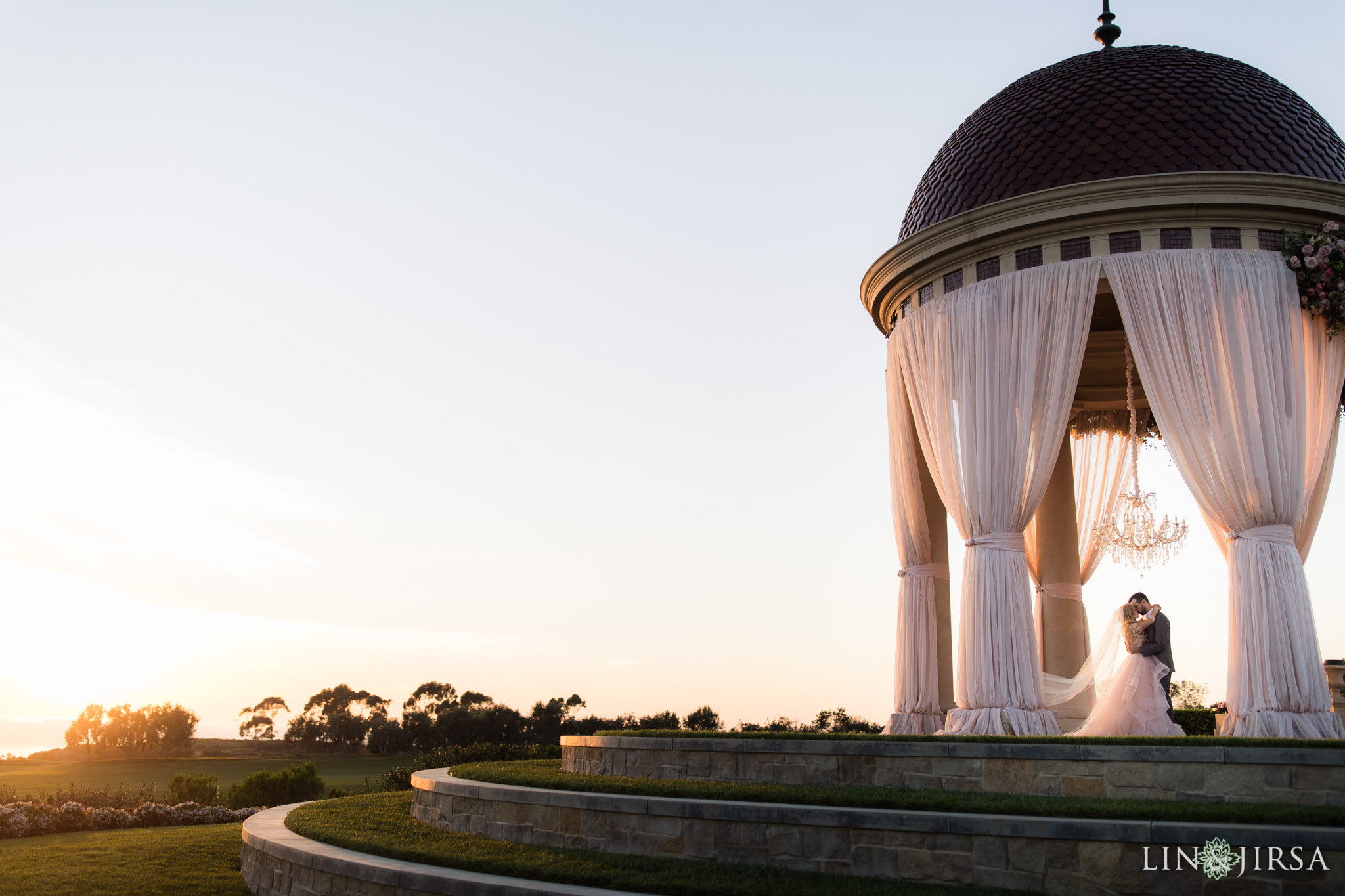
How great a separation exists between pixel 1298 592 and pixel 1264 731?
6.62ft

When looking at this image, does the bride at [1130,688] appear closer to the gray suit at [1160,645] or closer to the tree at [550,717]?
the gray suit at [1160,645]

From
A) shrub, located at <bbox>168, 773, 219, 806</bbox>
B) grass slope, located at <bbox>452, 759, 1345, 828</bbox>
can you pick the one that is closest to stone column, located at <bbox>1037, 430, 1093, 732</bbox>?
grass slope, located at <bbox>452, 759, 1345, 828</bbox>

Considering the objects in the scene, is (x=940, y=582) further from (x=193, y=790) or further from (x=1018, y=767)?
(x=193, y=790)

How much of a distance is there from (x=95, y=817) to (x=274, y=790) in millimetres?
5571

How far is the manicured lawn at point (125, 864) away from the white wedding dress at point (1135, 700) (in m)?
11.9

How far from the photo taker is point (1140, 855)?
7559mm

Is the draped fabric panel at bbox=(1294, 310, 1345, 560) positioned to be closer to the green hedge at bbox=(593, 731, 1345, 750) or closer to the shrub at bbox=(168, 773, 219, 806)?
the green hedge at bbox=(593, 731, 1345, 750)

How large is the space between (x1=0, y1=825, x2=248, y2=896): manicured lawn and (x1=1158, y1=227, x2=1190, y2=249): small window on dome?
16148 mm

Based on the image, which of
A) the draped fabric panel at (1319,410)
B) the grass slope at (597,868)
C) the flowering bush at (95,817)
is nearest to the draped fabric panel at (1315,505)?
the draped fabric panel at (1319,410)

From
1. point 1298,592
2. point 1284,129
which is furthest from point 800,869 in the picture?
point 1284,129

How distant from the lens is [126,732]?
4222 centimetres

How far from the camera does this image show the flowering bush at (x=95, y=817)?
52.1 feet

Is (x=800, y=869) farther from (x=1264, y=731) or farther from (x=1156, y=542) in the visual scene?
(x=1156, y=542)

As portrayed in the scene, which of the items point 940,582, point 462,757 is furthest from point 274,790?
point 940,582
